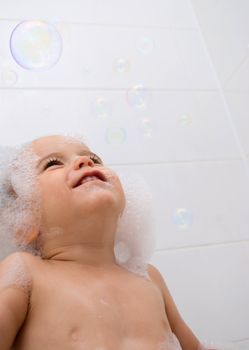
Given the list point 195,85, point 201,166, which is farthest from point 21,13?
point 201,166

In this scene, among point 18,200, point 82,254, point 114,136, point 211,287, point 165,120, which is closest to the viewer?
point 82,254

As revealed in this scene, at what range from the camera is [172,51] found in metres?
1.68

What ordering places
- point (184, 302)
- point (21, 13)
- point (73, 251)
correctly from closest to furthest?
point (73, 251) → point (184, 302) → point (21, 13)

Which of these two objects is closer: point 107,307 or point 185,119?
point 107,307

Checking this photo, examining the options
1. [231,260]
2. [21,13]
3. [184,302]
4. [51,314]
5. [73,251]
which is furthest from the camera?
[21,13]

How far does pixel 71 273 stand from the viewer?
0.78 metres

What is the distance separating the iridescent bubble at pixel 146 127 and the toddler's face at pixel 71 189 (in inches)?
20.6

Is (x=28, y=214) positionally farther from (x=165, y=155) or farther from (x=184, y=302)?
(x=165, y=155)

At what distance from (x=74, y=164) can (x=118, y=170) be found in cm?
43

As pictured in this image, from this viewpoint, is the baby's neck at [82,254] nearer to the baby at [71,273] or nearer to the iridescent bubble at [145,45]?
the baby at [71,273]

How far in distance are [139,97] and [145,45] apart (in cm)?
31

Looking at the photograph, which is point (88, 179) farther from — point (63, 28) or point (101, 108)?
point (63, 28)

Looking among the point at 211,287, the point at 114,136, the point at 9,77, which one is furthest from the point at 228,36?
the point at 211,287

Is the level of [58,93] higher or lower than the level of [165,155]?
higher
